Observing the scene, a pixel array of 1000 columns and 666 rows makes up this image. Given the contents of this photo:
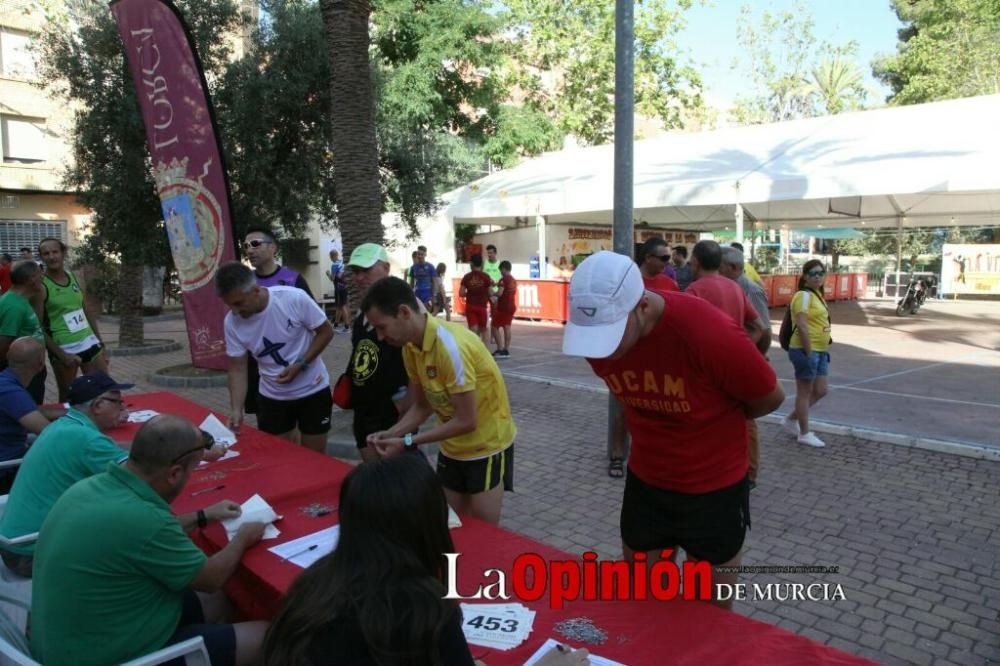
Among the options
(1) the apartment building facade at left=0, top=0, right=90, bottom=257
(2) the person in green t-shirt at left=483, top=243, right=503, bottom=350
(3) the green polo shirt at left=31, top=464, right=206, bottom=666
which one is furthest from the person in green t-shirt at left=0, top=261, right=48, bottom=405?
(1) the apartment building facade at left=0, top=0, right=90, bottom=257

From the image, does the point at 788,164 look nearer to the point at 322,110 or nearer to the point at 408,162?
the point at 408,162

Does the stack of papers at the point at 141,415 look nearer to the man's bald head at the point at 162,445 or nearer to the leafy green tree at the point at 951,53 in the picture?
the man's bald head at the point at 162,445

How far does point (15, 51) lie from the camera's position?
76.0ft

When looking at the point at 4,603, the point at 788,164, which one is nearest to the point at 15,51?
the point at 788,164

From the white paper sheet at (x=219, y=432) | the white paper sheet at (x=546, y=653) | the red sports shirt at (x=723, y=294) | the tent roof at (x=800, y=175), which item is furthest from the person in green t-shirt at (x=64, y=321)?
the tent roof at (x=800, y=175)

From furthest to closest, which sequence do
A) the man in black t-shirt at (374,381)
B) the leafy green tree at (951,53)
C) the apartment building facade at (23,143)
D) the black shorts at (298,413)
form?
1. the leafy green tree at (951,53)
2. the apartment building facade at (23,143)
3. the black shorts at (298,413)
4. the man in black t-shirt at (374,381)

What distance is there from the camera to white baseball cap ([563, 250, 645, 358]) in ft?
6.35

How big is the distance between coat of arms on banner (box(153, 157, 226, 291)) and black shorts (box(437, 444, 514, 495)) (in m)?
5.26

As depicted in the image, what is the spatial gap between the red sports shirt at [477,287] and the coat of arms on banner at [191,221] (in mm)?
4571

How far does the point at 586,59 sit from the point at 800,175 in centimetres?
1735

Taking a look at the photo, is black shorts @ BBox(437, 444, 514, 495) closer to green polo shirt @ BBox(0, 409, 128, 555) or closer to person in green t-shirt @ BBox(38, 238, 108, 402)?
green polo shirt @ BBox(0, 409, 128, 555)

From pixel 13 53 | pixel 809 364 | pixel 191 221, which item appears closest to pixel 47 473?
pixel 191 221

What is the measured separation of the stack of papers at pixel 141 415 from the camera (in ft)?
14.8

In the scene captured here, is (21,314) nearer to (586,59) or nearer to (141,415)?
(141,415)
